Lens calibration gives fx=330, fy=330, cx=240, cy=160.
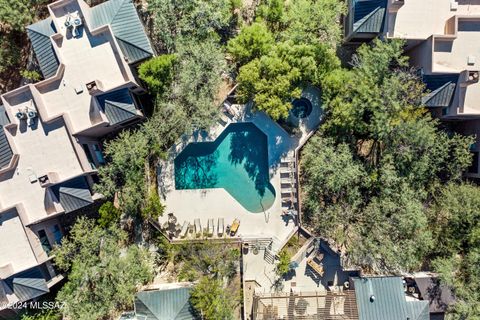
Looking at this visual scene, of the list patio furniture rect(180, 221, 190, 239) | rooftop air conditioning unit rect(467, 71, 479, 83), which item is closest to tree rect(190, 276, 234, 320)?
patio furniture rect(180, 221, 190, 239)

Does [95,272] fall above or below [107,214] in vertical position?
below

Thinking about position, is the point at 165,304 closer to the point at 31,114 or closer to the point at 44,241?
the point at 44,241

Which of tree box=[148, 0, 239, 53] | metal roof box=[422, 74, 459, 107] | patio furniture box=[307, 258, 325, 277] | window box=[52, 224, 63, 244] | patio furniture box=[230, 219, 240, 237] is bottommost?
patio furniture box=[307, 258, 325, 277]

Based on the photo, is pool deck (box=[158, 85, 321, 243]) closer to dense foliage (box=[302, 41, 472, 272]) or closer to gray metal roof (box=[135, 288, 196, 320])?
dense foliage (box=[302, 41, 472, 272])

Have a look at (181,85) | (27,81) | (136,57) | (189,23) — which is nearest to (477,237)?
(181,85)

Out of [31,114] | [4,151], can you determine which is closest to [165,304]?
[4,151]

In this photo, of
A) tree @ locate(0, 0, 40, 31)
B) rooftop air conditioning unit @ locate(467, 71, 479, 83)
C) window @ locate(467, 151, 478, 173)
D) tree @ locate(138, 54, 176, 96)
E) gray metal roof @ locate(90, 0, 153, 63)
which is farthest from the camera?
window @ locate(467, 151, 478, 173)
